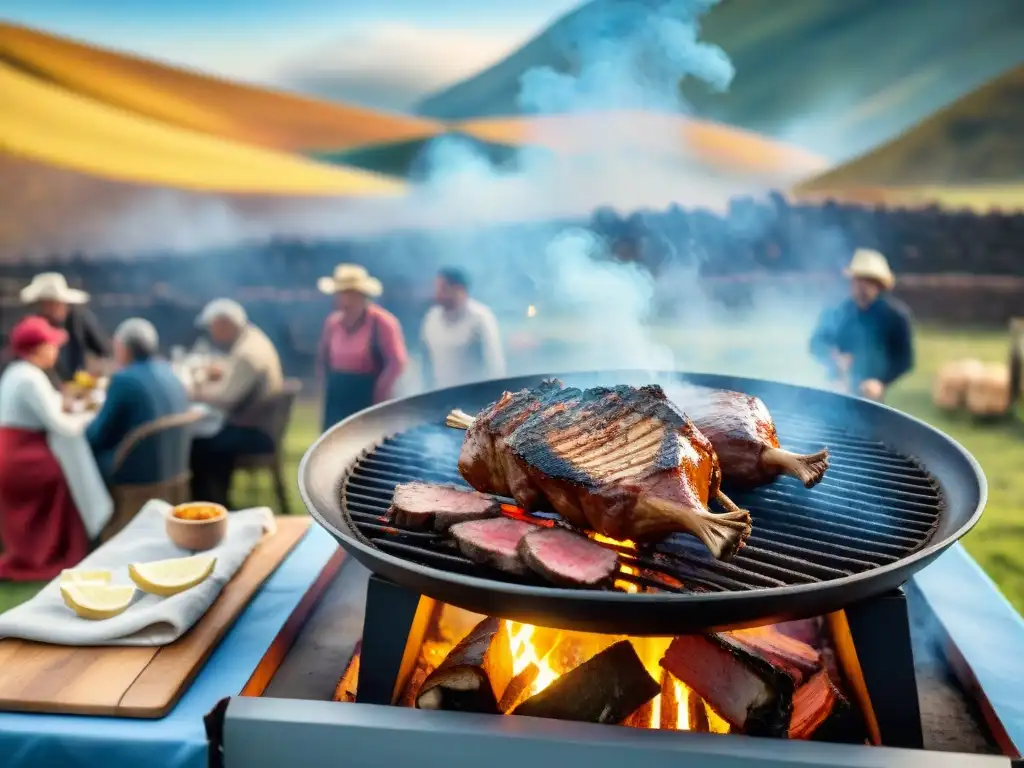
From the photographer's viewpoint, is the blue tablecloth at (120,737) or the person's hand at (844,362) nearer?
the blue tablecloth at (120,737)

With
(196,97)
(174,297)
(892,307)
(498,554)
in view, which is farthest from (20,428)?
(196,97)

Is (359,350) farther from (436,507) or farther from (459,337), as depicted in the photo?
(436,507)

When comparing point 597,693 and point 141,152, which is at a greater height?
point 141,152

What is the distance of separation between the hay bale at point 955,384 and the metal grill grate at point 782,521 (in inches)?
318

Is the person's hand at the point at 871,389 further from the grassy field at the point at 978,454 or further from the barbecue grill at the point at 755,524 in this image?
the barbecue grill at the point at 755,524

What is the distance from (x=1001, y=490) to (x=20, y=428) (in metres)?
8.67

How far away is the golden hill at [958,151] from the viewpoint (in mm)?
12539

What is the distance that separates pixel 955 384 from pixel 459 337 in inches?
273

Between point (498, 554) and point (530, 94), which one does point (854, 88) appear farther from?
point (498, 554)

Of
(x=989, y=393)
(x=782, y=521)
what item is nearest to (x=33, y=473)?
(x=782, y=521)

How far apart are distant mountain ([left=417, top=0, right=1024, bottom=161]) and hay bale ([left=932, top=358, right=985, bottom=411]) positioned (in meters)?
4.22

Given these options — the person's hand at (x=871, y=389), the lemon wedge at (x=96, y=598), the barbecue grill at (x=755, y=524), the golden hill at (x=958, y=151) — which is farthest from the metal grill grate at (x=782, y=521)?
the golden hill at (x=958, y=151)

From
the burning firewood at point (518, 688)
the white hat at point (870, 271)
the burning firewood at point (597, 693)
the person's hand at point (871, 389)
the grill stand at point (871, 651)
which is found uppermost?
the white hat at point (870, 271)

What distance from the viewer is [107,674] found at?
241cm
